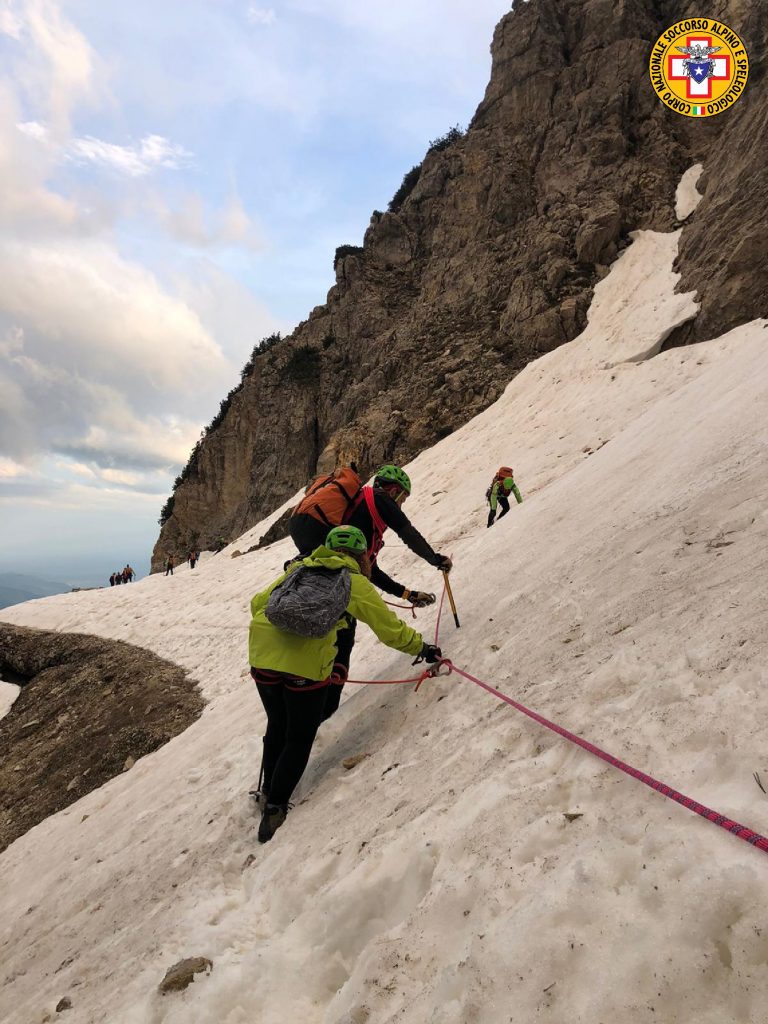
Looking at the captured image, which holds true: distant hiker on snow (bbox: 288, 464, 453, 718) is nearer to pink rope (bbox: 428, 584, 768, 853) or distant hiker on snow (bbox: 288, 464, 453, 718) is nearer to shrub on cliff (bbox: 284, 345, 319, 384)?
pink rope (bbox: 428, 584, 768, 853)

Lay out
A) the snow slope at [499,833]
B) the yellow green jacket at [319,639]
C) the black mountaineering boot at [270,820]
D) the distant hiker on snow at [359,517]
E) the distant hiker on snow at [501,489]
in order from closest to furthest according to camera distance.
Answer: the snow slope at [499,833] < the black mountaineering boot at [270,820] < the yellow green jacket at [319,639] < the distant hiker on snow at [359,517] < the distant hiker on snow at [501,489]

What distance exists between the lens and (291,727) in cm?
413

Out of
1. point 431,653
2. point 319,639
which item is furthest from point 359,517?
point 319,639

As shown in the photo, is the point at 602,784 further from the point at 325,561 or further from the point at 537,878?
the point at 325,561

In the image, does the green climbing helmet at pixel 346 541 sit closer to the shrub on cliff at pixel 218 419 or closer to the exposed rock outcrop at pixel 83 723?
the exposed rock outcrop at pixel 83 723

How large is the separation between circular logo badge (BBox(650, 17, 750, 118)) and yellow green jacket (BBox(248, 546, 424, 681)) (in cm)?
3101

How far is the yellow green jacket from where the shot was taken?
4066 mm

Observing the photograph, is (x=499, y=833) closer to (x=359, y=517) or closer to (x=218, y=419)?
(x=359, y=517)

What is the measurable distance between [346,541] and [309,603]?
2.57ft

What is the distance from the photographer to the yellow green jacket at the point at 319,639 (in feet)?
13.3

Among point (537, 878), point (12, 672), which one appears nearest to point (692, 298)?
Result: point (537, 878)

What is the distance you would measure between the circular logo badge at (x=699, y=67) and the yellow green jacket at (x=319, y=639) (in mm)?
31007

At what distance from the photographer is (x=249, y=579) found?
56.7 feet

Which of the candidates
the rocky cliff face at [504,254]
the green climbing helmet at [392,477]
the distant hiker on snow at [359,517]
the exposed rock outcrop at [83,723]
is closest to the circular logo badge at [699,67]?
the rocky cliff face at [504,254]
